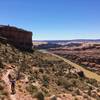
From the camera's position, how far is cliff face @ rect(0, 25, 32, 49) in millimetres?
40656

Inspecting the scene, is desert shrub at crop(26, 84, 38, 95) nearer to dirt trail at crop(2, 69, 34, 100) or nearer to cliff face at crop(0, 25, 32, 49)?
dirt trail at crop(2, 69, 34, 100)

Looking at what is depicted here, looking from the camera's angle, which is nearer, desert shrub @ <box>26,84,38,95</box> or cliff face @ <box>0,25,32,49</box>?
desert shrub @ <box>26,84,38,95</box>

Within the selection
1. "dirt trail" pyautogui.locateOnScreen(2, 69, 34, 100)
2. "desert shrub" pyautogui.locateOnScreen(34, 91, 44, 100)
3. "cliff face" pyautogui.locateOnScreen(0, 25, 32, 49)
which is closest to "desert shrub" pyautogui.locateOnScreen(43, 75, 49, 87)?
"desert shrub" pyautogui.locateOnScreen(34, 91, 44, 100)

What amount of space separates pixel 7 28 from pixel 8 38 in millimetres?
1830

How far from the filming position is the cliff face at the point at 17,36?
40.7 metres

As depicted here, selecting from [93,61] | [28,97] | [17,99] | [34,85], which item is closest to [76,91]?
[34,85]

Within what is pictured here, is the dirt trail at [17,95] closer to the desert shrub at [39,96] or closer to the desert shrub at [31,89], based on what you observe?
the desert shrub at [39,96]

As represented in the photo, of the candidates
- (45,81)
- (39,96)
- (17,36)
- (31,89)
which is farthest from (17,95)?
(17,36)

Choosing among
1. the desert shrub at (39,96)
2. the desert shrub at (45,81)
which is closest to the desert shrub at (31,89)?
the desert shrub at (39,96)

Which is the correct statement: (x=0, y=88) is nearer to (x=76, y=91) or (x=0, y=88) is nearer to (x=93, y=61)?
(x=76, y=91)

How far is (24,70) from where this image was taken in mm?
26297

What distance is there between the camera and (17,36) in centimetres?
4294

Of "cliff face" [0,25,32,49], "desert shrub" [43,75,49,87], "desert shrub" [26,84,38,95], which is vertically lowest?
"desert shrub" [43,75,49,87]

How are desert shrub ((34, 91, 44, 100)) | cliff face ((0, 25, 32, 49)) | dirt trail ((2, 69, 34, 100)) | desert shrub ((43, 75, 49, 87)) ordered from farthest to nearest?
cliff face ((0, 25, 32, 49)) → desert shrub ((43, 75, 49, 87)) → desert shrub ((34, 91, 44, 100)) → dirt trail ((2, 69, 34, 100))
